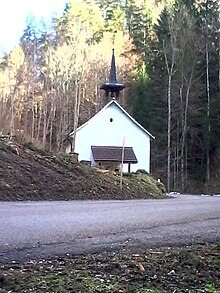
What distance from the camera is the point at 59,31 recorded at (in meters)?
55.9

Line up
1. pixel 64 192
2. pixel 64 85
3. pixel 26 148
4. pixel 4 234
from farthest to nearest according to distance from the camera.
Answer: pixel 64 85 < pixel 26 148 < pixel 64 192 < pixel 4 234

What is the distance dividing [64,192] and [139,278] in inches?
470

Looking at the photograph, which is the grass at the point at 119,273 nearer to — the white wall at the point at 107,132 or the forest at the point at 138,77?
the forest at the point at 138,77

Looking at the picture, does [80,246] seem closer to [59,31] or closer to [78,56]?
[78,56]

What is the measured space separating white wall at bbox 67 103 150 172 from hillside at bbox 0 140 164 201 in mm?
20462

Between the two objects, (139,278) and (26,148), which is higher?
(26,148)

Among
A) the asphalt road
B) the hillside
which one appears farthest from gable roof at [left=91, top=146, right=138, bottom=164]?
the asphalt road

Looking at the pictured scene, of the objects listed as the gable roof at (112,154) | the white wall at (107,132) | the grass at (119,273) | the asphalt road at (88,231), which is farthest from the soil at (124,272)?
the white wall at (107,132)

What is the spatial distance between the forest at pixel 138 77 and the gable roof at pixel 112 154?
3334 mm

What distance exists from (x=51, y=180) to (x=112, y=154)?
920 inches

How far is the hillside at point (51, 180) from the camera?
1530 cm

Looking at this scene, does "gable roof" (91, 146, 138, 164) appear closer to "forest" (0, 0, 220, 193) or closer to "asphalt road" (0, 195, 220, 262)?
"forest" (0, 0, 220, 193)

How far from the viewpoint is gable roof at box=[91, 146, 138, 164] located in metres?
38.7

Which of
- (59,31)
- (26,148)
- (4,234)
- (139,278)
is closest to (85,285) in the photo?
(139,278)
